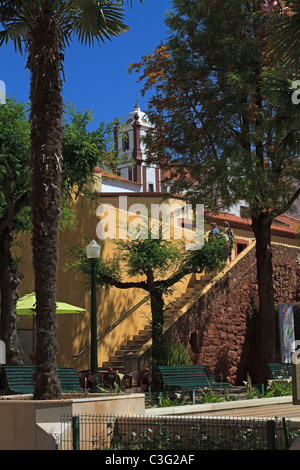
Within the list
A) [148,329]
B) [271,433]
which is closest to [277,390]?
[148,329]

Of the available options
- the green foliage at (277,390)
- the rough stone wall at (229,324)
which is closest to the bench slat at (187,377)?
the green foliage at (277,390)

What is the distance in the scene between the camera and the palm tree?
10016 millimetres

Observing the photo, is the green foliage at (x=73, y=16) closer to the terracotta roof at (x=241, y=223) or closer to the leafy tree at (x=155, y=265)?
the leafy tree at (x=155, y=265)

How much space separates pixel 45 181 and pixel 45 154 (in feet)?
1.33

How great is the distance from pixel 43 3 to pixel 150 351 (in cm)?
1183

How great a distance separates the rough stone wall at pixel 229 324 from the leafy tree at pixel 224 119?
136 inches

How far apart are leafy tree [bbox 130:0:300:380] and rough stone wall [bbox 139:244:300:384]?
3.45 m

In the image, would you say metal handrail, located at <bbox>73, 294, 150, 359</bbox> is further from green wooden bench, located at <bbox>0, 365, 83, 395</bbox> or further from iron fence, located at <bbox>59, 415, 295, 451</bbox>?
iron fence, located at <bbox>59, 415, 295, 451</bbox>

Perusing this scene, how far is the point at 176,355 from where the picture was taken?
1981cm

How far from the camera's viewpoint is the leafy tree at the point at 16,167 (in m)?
15.9

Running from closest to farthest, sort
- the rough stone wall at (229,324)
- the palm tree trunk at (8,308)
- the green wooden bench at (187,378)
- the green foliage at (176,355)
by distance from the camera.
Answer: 1. the green wooden bench at (187,378)
2. the palm tree trunk at (8,308)
3. the green foliage at (176,355)
4. the rough stone wall at (229,324)

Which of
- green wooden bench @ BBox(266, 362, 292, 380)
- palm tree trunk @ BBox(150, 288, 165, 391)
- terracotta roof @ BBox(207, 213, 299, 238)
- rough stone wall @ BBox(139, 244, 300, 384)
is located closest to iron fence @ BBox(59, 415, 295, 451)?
green wooden bench @ BBox(266, 362, 292, 380)

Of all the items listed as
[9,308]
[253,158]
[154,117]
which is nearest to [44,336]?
[9,308]

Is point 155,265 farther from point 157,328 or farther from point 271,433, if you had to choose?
point 271,433
